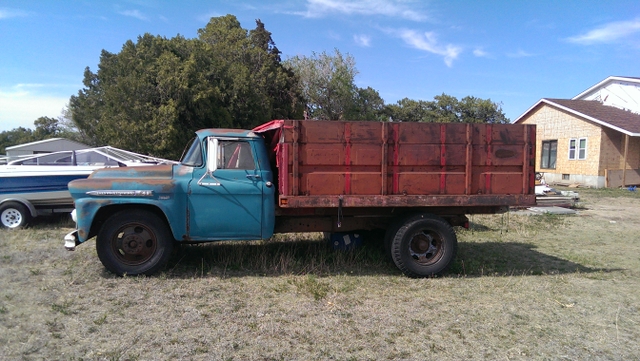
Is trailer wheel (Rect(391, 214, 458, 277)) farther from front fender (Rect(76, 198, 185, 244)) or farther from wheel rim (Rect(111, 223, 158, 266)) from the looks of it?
wheel rim (Rect(111, 223, 158, 266))

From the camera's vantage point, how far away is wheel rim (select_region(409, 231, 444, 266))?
625cm

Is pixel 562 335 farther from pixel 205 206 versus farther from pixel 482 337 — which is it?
pixel 205 206

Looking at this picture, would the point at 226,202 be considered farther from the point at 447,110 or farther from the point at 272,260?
the point at 447,110

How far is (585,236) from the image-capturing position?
31.1 feet

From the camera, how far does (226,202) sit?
19.2 ft

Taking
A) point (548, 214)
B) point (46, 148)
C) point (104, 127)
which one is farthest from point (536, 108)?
point (46, 148)

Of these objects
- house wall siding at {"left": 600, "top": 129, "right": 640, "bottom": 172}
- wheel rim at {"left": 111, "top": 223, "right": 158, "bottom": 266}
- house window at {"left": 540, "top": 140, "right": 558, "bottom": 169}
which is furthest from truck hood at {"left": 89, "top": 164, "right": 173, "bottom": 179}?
house window at {"left": 540, "top": 140, "right": 558, "bottom": 169}

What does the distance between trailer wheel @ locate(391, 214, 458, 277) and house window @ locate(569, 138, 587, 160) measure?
19700 millimetres

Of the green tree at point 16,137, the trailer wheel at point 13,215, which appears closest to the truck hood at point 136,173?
the trailer wheel at point 13,215

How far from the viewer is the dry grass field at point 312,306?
4.02 m

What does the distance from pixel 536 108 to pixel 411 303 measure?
24.2 meters

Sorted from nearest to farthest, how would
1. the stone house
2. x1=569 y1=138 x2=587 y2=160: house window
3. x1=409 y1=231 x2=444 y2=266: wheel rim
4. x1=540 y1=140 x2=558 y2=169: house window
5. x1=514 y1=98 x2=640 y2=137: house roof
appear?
x1=409 y1=231 x2=444 y2=266: wheel rim < x1=514 y1=98 x2=640 y2=137: house roof < the stone house < x1=569 y1=138 x2=587 y2=160: house window < x1=540 y1=140 x2=558 y2=169: house window

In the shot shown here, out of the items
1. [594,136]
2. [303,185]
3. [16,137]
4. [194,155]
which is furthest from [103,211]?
[16,137]

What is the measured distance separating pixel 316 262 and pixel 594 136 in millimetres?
→ 20189
